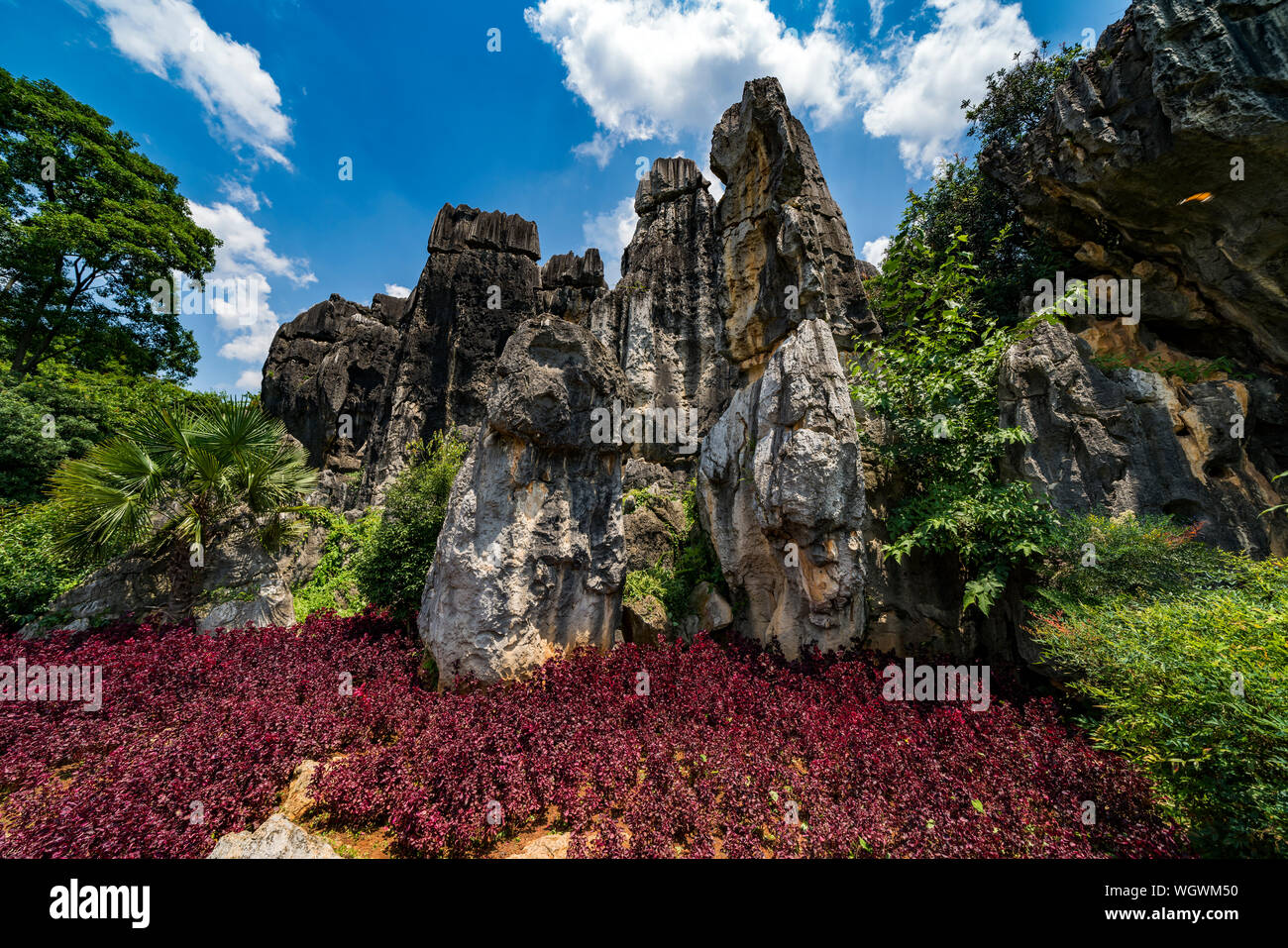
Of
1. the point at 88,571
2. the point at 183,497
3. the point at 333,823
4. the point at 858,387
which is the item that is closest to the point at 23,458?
the point at 88,571

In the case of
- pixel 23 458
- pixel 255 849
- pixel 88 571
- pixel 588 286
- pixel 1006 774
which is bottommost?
pixel 1006 774

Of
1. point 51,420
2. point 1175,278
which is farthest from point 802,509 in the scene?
point 51,420

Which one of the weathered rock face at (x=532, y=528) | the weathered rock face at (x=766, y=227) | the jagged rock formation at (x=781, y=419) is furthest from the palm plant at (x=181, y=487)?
the weathered rock face at (x=766, y=227)

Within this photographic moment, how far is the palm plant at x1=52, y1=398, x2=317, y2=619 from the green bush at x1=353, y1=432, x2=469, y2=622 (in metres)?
1.54

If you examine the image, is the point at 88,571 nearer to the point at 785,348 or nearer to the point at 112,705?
the point at 112,705

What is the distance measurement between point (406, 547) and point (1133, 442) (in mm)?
12193

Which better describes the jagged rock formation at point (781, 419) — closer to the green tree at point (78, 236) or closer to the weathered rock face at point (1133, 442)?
the weathered rock face at point (1133, 442)

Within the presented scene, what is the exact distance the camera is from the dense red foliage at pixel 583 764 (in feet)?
11.6

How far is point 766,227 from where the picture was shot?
9.45 metres

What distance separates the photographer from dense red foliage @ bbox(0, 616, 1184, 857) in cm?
352

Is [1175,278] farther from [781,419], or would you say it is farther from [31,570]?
[31,570]

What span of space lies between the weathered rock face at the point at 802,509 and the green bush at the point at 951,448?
2.86ft

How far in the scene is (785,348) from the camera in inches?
301

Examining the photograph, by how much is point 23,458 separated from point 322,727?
12.4 m
